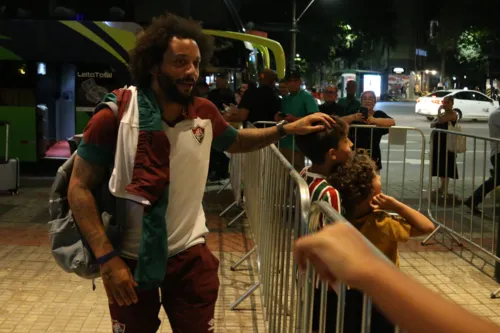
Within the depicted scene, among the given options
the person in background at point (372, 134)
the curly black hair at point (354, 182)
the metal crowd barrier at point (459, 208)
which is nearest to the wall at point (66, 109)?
the person in background at point (372, 134)

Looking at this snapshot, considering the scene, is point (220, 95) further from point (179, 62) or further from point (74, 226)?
point (74, 226)

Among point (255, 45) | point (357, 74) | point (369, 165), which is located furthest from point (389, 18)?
point (369, 165)

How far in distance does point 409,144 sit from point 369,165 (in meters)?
16.0

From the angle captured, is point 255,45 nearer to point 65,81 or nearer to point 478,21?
point 65,81

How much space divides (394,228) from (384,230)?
55 mm

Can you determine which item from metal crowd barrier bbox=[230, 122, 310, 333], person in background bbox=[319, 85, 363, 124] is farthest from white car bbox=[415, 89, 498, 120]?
metal crowd barrier bbox=[230, 122, 310, 333]

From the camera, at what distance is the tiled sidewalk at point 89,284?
4.98 m

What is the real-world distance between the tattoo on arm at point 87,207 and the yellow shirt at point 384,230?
1.39 meters

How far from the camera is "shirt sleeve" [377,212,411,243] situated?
134 inches

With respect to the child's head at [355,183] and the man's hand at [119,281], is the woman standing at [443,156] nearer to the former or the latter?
the child's head at [355,183]

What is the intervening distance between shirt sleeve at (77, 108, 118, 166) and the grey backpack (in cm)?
6

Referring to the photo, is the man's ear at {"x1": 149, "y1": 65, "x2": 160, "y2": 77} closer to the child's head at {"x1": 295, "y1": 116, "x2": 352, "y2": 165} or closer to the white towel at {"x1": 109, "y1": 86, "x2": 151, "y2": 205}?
the white towel at {"x1": 109, "y1": 86, "x2": 151, "y2": 205}

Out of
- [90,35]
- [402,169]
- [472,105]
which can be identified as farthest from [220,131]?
[472,105]

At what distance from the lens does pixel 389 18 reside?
57812 millimetres
